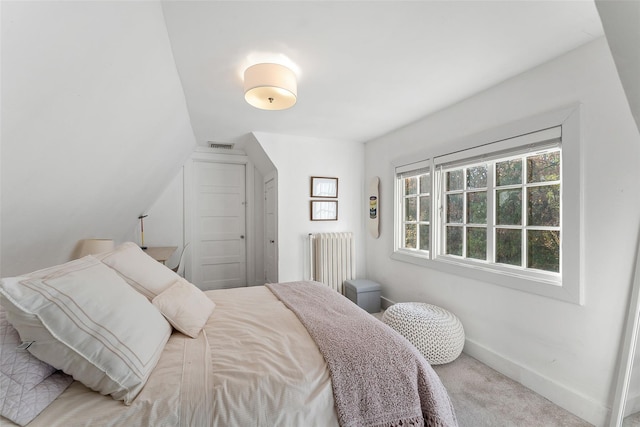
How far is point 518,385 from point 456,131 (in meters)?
2.13

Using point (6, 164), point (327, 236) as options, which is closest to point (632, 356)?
point (327, 236)

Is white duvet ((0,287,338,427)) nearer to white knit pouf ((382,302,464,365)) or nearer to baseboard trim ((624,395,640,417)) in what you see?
white knit pouf ((382,302,464,365))

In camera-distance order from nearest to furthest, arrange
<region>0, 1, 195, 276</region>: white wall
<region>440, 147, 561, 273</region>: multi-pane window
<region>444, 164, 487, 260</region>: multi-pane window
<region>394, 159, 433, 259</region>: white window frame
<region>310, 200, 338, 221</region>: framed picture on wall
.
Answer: <region>0, 1, 195, 276</region>: white wall → <region>440, 147, 561, 273</region>: multi-pane window → <region>444, 164, 487, 260</region>: multi-pane window → <region>394, 159, 433, 259</region>: white window frame → <region>310, 200, 338, 221</region>: framed picture on wall

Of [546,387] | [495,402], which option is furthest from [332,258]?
[546,387]

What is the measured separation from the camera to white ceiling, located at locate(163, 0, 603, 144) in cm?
134

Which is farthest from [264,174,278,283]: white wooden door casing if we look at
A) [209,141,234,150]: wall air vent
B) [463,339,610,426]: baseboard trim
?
[463,339,610,426]: baseboard trim

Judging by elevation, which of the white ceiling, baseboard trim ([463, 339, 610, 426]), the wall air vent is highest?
the white ceiling

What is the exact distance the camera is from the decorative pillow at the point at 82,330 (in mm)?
862

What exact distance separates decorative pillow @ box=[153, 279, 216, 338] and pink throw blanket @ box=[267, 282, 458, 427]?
2.01 feet

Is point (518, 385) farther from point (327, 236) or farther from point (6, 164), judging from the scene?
point (6, 164)

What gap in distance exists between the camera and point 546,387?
179cm

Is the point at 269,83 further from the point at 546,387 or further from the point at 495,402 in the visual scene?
the point at 546,387

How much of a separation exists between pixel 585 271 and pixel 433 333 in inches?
42.8

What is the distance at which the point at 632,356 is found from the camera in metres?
1.40
